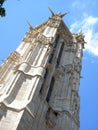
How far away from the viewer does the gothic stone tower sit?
46.9 ft

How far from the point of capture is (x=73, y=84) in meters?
A: 23.0

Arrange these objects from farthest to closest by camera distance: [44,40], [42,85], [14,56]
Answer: [14,56], [44,40], [42,85]

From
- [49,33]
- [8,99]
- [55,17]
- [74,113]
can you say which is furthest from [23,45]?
[8,99]

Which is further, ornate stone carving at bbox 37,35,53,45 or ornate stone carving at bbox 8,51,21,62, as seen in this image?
ornate stone carving at bbox 8,51,21,62

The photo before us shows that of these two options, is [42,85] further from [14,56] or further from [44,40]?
[14,56]

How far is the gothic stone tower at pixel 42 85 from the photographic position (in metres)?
14.3

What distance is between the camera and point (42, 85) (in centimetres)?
1903

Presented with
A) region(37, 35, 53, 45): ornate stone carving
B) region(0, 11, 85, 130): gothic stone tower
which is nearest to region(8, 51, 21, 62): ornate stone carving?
region(0, 11, 85, 130): gothic stone tower

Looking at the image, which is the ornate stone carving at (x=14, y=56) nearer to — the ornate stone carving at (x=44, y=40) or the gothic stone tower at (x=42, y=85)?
the gothic stone tower at (x=42, y=85)

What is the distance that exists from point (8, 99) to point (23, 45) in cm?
1250

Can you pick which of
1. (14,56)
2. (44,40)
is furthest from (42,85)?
(14,56)

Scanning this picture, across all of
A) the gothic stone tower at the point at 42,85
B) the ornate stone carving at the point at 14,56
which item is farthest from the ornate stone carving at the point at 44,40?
the ornate stone carving at the point at 14,56

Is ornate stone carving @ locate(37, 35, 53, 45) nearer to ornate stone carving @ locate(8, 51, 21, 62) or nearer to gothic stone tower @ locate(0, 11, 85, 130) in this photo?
gothic stone tower @ locate(0, 11, 85, 130)

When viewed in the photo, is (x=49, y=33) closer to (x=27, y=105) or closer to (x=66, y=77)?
(x=66, y=77)
